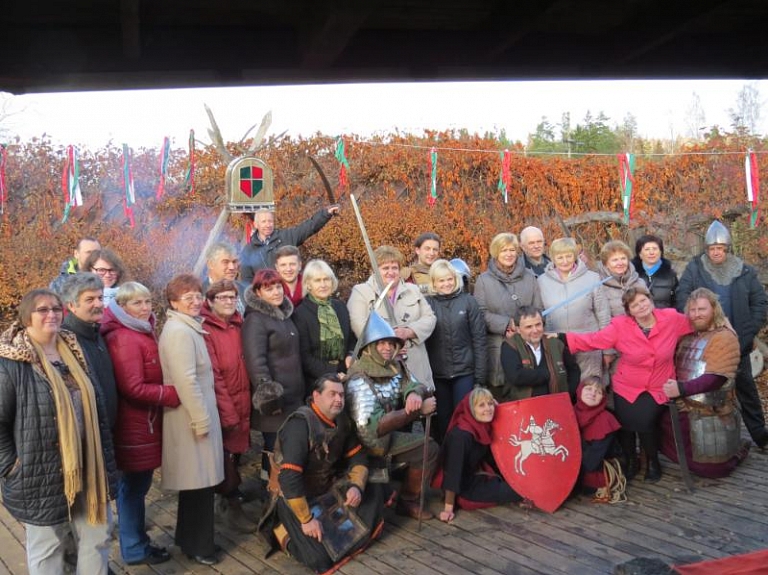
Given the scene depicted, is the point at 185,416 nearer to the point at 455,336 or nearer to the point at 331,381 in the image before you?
the point at 331,381

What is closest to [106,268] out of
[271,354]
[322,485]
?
[271,354]

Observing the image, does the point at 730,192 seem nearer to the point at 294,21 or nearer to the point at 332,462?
the point at 332,462

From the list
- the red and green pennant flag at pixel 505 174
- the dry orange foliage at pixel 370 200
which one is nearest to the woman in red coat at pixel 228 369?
the dry orange foliage at pixel 370 200

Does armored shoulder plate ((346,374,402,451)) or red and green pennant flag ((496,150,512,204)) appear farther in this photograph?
red and green pennant flag ((496,150,512,204))

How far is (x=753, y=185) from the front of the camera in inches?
391

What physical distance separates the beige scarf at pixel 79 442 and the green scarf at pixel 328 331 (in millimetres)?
1607

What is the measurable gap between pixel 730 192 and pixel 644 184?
123 centimetres

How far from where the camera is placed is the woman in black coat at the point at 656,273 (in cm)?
567

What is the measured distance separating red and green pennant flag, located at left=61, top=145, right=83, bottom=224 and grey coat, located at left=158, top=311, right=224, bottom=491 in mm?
5087

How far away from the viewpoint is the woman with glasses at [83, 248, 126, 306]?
166 inches

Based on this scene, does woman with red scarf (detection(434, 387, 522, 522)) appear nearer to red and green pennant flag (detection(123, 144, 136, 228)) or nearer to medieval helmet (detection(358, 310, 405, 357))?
medieval helmet (detection(358, 310, 405, 357))

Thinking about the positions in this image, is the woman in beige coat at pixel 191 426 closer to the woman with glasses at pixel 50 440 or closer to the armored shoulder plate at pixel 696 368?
the woman with glasses at pixel 50 440

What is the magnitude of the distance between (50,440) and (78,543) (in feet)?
1.73

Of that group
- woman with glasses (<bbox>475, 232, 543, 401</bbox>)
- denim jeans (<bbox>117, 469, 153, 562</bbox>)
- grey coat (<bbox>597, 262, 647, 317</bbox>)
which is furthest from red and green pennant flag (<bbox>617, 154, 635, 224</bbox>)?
denim jeans (<bbox>117, 469, 153, 562</bbox>)
